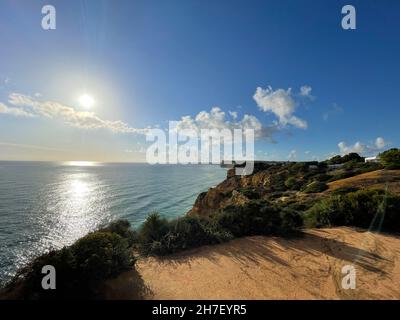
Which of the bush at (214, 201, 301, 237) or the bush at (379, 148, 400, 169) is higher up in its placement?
the bush at (379, 148, 400, 169)

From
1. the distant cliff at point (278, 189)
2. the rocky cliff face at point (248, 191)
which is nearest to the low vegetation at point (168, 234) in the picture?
the distant cliff at point (278, 189)

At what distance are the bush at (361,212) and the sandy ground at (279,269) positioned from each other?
1.54 m

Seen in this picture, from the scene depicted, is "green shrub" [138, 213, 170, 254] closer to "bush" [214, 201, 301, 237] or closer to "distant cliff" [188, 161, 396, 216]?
"bush" [214, 201, 301, 237]

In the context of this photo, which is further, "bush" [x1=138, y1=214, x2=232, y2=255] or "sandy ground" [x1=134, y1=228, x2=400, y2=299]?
"bush" [x1=138, y1=214, x2=232, y2=255]

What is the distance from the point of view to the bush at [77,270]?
428 centimetres

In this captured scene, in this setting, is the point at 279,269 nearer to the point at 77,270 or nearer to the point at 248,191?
the point at 77,270

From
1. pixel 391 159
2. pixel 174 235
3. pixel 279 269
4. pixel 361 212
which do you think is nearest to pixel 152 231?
pixel 174 235

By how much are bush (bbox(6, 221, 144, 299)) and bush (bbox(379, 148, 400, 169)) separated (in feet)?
114

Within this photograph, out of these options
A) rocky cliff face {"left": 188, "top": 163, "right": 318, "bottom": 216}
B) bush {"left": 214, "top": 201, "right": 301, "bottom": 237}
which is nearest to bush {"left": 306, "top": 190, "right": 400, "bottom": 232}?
bush {"left": 214, "top": 201, "right": 301, "bottom": 237}

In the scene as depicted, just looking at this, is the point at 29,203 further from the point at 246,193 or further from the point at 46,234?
the point at 246,193

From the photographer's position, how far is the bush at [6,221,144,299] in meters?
4.28

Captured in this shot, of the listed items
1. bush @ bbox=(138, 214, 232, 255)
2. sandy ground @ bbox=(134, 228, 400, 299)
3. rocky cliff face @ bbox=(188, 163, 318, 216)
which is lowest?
rocky cliff face @ bbox=(188, 163, 318, 216)

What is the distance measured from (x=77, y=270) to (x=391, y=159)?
121ft
